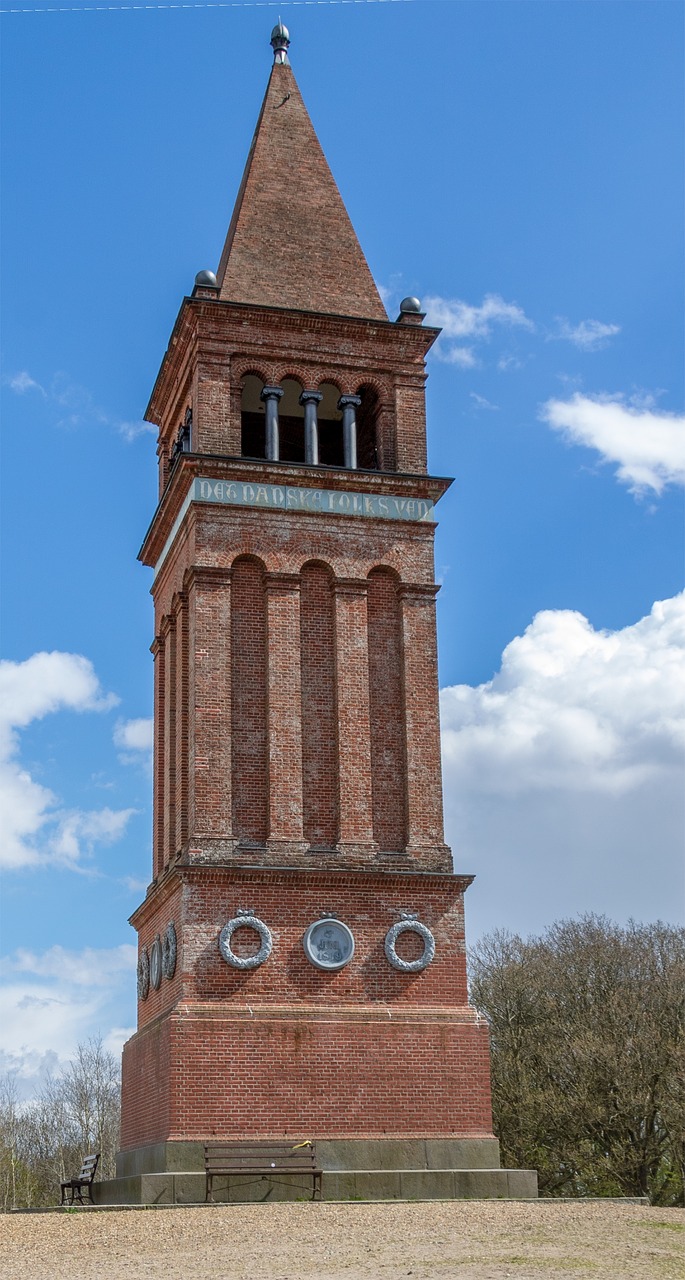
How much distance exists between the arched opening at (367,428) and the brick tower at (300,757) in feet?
0.27

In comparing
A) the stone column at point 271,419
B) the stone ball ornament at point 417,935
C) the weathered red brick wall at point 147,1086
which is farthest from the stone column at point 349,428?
the weathered red brick wall at point 147,1086

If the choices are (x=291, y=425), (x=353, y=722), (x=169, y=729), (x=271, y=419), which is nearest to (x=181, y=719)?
(x=169, y=729)

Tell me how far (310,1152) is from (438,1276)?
900 cm

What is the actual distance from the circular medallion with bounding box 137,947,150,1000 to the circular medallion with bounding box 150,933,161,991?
440 mm

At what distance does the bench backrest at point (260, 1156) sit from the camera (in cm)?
2170

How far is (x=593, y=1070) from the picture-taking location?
40.8 m

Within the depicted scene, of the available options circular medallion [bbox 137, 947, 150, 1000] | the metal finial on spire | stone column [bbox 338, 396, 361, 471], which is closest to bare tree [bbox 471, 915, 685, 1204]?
circular medallion [bbox 137, 947, 150, 1000]

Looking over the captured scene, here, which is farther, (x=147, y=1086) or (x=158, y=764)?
(x=158, y=764)

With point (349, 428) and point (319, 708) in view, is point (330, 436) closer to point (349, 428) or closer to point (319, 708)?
point (349, 428)

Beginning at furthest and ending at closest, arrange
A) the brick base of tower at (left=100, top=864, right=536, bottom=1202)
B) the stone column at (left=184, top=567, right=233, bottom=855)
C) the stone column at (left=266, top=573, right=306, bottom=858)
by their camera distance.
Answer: the stone column at (left=266, top=573, right=306, bottom=858)
the stone column at (left=184, top=567, right=233, bottom=855)
the brick base of tower at (left=100, top=864, right=536, bottom=1202)

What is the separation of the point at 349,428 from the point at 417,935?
9.95m

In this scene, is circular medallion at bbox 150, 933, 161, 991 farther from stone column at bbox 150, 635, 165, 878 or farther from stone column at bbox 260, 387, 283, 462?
stone column at bbox 260, 387, 283, 462

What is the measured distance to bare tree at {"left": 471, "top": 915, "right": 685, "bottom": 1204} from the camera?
40219 millimetres

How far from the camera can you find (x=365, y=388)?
29.5 m
